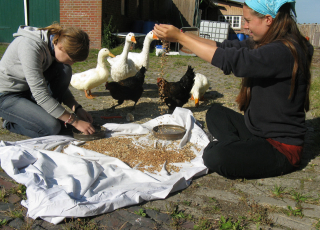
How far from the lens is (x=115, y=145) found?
315 centimetres

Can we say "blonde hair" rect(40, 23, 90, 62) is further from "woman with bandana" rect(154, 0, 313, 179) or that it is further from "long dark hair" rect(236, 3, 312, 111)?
"long dark hair" rect(236, 3, 312, 111)

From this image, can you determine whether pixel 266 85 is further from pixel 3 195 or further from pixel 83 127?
pixel 3 195

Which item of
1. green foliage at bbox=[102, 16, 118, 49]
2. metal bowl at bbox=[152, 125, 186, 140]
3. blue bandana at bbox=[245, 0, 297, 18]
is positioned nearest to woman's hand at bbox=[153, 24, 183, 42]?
blue bandana at bbox=[245, 0, 297, 18]

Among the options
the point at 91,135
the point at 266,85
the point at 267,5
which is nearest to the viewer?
the point at 267,5

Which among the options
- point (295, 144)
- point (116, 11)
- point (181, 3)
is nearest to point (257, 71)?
point (295, 144)

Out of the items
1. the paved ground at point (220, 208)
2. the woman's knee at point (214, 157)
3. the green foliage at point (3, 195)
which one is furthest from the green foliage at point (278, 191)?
the green foliage at point (3, 195)

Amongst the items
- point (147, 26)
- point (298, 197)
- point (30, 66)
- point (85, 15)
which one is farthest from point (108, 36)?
point (298, 197)

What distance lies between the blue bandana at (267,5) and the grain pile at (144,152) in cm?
153

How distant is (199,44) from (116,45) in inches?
433

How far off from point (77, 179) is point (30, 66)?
1.26 m

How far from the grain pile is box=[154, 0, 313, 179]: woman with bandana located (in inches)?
18.6

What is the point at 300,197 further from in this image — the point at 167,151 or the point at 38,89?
the point at 38,89

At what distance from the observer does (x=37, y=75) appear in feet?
9.18

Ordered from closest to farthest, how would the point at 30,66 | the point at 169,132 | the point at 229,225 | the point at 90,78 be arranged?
the point at 229,225 → the point at 30,66 → the point at 169,132 → the point at 90,78
